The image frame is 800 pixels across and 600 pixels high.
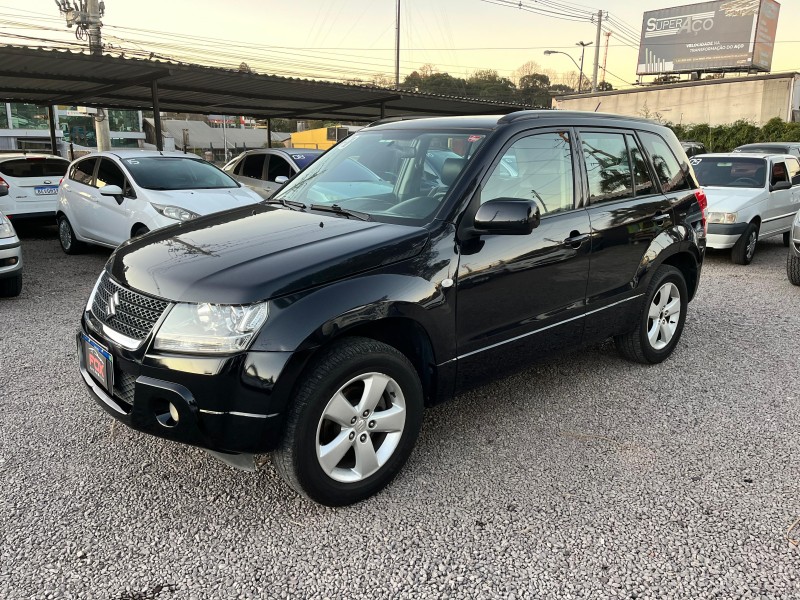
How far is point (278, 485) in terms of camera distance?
303cm

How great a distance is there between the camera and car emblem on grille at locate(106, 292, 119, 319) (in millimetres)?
2832

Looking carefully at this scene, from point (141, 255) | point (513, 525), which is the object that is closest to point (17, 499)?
point (141, 255)

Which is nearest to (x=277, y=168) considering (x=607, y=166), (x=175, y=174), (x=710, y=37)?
(x=175, y=174)

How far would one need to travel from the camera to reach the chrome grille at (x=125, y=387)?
2.68 m

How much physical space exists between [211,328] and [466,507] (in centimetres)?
145

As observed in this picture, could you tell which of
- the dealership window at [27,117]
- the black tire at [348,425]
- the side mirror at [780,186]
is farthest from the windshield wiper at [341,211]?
the dealership window at [27,117]

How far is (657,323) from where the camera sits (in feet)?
15.2

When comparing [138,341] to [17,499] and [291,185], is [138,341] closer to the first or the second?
[17,499]

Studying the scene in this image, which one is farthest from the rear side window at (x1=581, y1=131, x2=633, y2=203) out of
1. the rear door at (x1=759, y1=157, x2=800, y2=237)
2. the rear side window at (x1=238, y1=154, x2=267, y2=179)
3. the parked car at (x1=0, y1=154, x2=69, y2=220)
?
the parked car at (x1=0, y1=154, x2=69, y2=220)

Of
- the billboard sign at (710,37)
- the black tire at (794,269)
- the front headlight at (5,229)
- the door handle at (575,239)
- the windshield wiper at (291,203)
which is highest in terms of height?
the billboard sign at (710,37)

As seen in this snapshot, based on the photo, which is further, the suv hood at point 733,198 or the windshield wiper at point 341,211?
the suv hood at point 733,198

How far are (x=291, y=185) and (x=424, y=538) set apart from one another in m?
2.45

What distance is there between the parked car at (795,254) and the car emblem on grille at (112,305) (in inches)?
296

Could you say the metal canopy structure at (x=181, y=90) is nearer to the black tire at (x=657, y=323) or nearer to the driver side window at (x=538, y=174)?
the black tire at (x=657, y=323)
